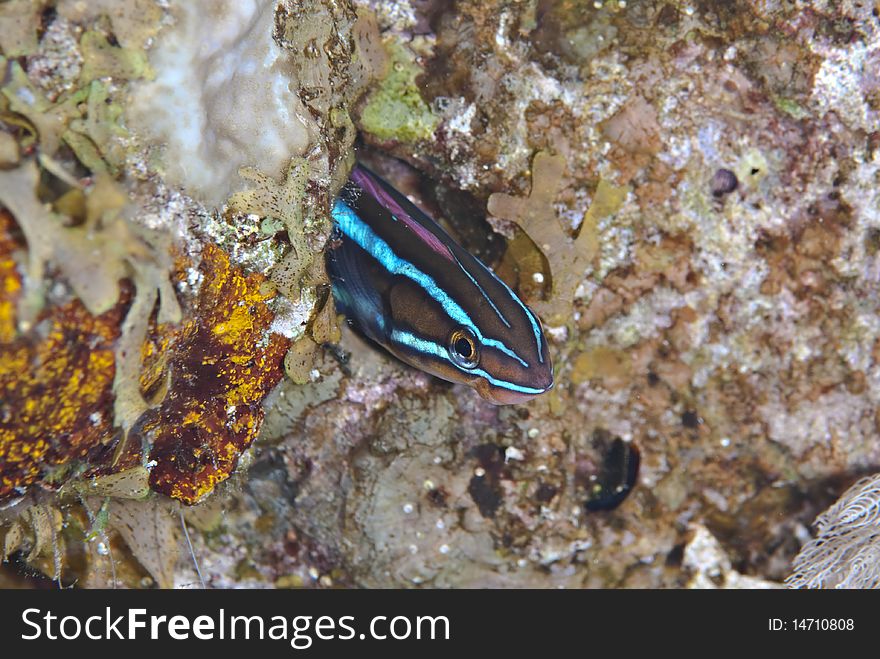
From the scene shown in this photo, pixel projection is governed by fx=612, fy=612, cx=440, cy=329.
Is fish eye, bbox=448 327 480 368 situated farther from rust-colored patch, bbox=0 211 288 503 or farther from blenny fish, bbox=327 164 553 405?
rust-colored patch, bbox=0 211 288 503

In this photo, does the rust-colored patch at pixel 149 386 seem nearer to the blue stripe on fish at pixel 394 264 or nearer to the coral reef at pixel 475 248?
the coral reef at pixel 475 248

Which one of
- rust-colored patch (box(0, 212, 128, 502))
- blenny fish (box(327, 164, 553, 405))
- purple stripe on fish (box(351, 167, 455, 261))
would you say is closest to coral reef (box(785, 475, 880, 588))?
blenny fish (box(327, 164, 553, 405))

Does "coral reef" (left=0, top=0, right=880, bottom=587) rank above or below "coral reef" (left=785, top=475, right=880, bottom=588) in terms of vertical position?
above

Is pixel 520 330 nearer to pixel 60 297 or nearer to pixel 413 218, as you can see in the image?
pixel 413 218

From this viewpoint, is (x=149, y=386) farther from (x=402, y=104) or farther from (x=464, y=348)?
(x=402, y=104)

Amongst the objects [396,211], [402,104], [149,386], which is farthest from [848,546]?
[149,386]
